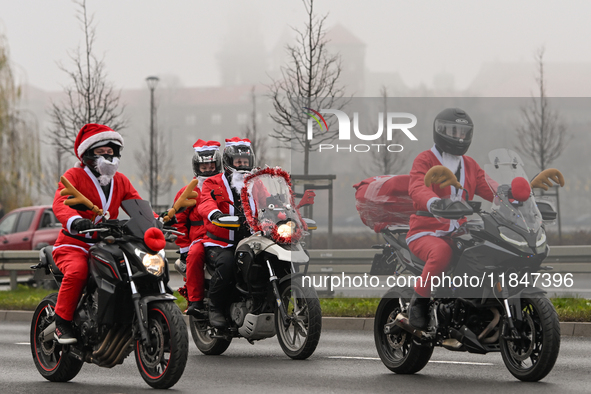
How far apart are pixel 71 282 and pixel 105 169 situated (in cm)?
93

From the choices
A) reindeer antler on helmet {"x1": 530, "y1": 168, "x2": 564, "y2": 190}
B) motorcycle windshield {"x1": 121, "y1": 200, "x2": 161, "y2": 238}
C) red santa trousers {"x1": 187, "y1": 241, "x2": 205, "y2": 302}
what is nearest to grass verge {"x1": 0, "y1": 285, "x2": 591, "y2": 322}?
red santa trousers {"x1": 187, "y1": 241, "x2": 205, "y2": 302}

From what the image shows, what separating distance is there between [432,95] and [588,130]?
159 cm

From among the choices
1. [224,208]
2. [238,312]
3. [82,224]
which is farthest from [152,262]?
[224,208]

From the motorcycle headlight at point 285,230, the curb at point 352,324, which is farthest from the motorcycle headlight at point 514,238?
the curb at point 352,324

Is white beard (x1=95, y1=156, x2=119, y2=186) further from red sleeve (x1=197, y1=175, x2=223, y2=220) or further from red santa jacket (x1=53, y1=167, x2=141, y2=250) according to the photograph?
red sleeve (x1=197, y1=175, x2=223, y2=220)

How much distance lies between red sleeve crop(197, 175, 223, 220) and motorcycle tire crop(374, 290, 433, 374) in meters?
2.10

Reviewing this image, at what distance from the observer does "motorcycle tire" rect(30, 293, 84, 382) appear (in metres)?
7.24

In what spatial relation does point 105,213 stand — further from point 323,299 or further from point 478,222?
point 323,299

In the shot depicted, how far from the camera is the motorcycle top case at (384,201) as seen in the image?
295 inches

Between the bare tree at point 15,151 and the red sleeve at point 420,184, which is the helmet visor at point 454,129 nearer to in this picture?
the red sleeve at point 420,184

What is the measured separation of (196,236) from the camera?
9.55 m

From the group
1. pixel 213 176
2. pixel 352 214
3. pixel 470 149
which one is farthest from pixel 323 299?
pixel 470 149

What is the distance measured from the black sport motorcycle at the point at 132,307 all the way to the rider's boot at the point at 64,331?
54mm

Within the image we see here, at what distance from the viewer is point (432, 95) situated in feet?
25.8
